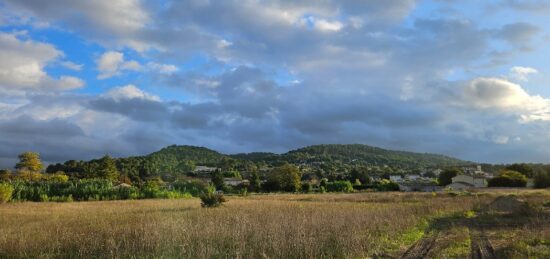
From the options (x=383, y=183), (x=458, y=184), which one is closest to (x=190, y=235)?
(x=383, y=183)

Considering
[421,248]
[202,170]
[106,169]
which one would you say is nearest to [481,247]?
[421,248]

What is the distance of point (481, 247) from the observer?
14.4m

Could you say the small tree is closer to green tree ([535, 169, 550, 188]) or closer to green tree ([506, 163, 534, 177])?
green tree ([535, 169, 550, 188])

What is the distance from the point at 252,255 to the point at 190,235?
261 centimetres

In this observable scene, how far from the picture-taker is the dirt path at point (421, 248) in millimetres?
12577

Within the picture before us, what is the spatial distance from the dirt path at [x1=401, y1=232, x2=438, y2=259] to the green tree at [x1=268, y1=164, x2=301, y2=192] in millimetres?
79462

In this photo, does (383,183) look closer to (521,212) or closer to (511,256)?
(521,212)

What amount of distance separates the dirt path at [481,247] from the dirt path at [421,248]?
119 cm

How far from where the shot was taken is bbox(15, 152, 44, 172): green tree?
8962 cm

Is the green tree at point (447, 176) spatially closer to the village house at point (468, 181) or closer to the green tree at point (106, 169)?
the village house at point (468, 181)

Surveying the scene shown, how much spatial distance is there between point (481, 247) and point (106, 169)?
93.2 meters

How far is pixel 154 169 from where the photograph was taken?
14062 centimetres

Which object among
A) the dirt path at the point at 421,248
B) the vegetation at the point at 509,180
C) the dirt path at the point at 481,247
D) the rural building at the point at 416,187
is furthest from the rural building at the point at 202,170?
the dirt path at the point at 421,248

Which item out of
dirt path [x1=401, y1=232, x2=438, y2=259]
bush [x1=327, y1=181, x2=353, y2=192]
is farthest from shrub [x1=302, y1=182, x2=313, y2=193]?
dirt path [x1=401, y1=232, x2=438, y2=259]
